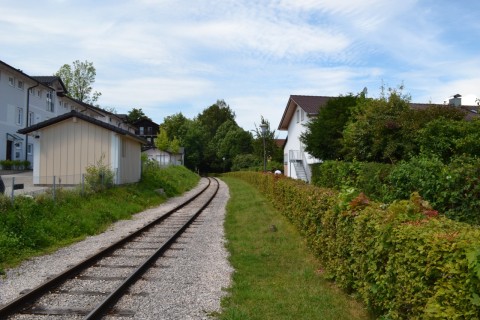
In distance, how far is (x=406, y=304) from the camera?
13.4ft

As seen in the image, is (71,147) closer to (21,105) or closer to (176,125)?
(21,105)

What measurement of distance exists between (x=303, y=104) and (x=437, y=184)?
96.7ft

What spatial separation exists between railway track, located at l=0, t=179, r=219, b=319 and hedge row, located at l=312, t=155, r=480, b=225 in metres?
4.84

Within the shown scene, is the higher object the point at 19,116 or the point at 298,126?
the point at 19,116

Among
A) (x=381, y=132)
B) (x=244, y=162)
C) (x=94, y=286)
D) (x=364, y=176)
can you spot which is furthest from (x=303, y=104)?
(x=244, y=162)

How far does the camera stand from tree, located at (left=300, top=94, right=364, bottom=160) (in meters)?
26.9

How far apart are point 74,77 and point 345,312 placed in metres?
78.4

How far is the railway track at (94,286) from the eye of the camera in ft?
17.9

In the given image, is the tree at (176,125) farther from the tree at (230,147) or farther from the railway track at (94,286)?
the railway track at (94,286)

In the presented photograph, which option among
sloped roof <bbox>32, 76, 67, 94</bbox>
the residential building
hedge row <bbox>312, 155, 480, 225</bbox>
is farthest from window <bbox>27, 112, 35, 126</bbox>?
the residential building

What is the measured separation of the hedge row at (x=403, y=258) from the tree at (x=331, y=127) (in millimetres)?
19841

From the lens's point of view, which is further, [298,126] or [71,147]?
[298,126]

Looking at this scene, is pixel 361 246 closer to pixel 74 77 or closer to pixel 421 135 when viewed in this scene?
pixel 421 135

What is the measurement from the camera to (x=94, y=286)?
22.0ft
